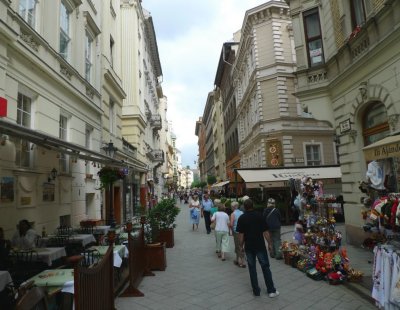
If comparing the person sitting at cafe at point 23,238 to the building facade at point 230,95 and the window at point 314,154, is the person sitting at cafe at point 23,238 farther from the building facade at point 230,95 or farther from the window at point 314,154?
the building facade at point 230,95

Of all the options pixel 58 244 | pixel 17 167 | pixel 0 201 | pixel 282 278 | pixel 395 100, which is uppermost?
pixel 395 100

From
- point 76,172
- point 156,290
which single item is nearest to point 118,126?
point 76,172

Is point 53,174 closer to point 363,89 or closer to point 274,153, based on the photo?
point 363,89

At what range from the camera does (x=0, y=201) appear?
23.6 feet

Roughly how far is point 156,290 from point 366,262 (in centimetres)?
527

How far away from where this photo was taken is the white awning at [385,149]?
542 centimetres

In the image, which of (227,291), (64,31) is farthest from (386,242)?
(64,31)

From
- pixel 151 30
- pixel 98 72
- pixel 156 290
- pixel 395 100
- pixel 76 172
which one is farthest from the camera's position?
pixel 151 30

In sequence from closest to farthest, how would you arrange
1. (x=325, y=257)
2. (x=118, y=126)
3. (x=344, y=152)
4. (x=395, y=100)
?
(x=325, y=257) < (x=395, y=100) < (x=344, y=152) < (x=118, y=126)

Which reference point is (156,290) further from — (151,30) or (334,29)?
(151,30)

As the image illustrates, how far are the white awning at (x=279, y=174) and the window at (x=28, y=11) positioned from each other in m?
12.5

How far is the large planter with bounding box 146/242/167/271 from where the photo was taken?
872cm

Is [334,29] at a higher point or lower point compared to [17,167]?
higher

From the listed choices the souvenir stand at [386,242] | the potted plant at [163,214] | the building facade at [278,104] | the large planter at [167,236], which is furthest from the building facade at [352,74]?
the building facade at [278,104]
